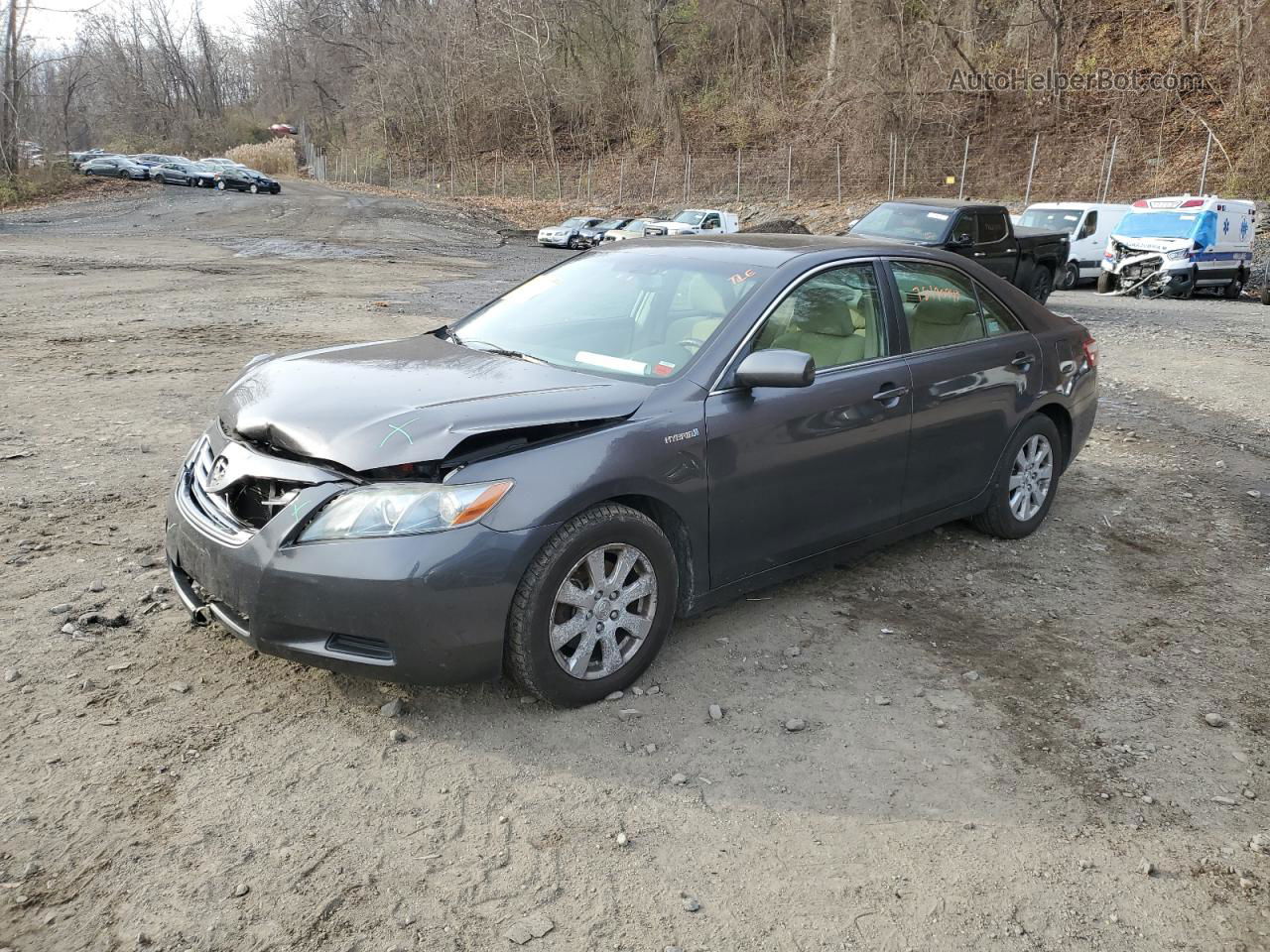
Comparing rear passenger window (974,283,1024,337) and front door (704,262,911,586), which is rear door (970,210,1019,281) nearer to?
rear passenger window (974,283,1024,337)

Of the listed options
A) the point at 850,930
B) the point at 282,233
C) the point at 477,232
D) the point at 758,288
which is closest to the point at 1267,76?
the point at 477,232

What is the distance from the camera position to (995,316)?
524 centimetres

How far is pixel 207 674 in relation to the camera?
3.69m

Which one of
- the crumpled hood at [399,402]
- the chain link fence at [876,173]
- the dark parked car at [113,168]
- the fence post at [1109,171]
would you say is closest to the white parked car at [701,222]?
the chain link fence at [876,173]

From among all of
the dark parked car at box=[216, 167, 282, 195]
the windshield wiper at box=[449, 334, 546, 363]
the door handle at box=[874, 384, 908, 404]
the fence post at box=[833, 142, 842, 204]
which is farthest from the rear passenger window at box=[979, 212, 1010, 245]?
the dark parked car at box=[216, 167, 282, 195]

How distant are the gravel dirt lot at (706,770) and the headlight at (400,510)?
725 mm

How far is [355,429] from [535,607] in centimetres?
85

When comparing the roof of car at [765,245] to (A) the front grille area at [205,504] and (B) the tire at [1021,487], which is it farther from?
(A) the front grille area at [205,504]

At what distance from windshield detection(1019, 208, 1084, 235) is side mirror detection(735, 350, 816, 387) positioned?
66.6 ft

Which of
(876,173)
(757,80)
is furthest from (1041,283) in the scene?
(757,80)

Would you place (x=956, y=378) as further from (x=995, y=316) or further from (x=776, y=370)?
(x=776, y=370)

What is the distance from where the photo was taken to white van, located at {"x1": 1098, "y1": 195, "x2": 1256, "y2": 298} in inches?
767

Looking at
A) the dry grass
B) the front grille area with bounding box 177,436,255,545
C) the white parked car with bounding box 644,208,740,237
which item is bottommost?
the white parked car with bounding box 644,208,740,237

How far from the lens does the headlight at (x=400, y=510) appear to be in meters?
3.18
